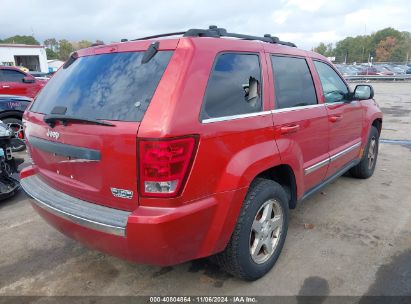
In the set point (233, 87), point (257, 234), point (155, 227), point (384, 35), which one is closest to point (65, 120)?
point (155, 227)

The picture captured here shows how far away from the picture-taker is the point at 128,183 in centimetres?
230

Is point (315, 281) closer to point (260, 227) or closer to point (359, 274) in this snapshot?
point (359, 274)

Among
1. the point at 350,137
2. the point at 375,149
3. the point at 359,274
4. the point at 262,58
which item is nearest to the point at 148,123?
the point at 262,58

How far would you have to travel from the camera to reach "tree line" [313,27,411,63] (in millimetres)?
100250

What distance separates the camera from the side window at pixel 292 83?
314 centimetres

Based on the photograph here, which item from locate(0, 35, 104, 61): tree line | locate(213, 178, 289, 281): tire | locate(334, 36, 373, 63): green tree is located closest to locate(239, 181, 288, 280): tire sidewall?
locate(213, 178, 289, 281): tire

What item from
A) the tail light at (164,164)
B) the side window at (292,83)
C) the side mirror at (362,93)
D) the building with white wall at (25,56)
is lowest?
the tail light at (164,164)

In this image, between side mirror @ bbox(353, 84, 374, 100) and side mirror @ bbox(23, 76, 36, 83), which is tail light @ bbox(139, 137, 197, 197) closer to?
side mirror @ bbox(353, 84, 374, 100)

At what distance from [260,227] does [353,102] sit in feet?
8.02

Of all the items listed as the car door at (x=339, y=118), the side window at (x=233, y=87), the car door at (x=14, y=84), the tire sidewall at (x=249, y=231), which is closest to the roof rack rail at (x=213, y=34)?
the side window at (x=233, y=87)

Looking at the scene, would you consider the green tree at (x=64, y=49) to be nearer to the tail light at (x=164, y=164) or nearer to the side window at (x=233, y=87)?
the side window at (x=233, y=87)

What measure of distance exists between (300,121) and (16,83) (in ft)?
29.0

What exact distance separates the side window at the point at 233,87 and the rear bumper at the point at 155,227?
1.91 feet

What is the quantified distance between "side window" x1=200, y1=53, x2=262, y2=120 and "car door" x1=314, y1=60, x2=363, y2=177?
1.32m
